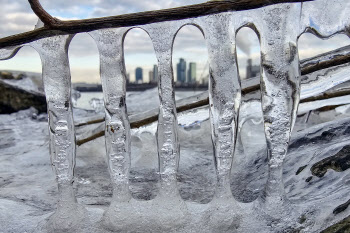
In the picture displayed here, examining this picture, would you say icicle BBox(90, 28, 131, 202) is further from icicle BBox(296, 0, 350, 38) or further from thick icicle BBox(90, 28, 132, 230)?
icicle BBox(296, 0, 350, 38)

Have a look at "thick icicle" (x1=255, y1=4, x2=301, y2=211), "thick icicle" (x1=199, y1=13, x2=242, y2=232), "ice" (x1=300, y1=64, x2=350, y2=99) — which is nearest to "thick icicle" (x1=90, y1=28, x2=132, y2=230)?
"thick icicle" (x1=199, y1=13, x2=242, y2=232)

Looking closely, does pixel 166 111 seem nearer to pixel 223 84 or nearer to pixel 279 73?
pixel 223 84

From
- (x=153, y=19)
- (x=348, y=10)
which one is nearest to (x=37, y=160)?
(x=153, y=19)

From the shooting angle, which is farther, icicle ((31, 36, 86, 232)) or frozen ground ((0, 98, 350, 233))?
frozen ground ((0, 98, 350, 233))

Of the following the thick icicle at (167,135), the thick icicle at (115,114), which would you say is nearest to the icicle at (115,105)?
the thick icicle at (115,114)

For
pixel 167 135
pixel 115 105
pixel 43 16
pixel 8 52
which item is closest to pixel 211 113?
pixel 167 135

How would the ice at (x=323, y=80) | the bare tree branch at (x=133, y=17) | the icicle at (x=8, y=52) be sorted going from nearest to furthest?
the bare tree branch at (x=133, y=17), the icicle at (x=8, y=52), the ice at (x=323, y=80)

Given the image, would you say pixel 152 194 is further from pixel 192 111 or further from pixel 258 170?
pixel 192 111

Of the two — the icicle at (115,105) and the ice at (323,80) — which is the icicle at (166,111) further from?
the ice at (323,80)
